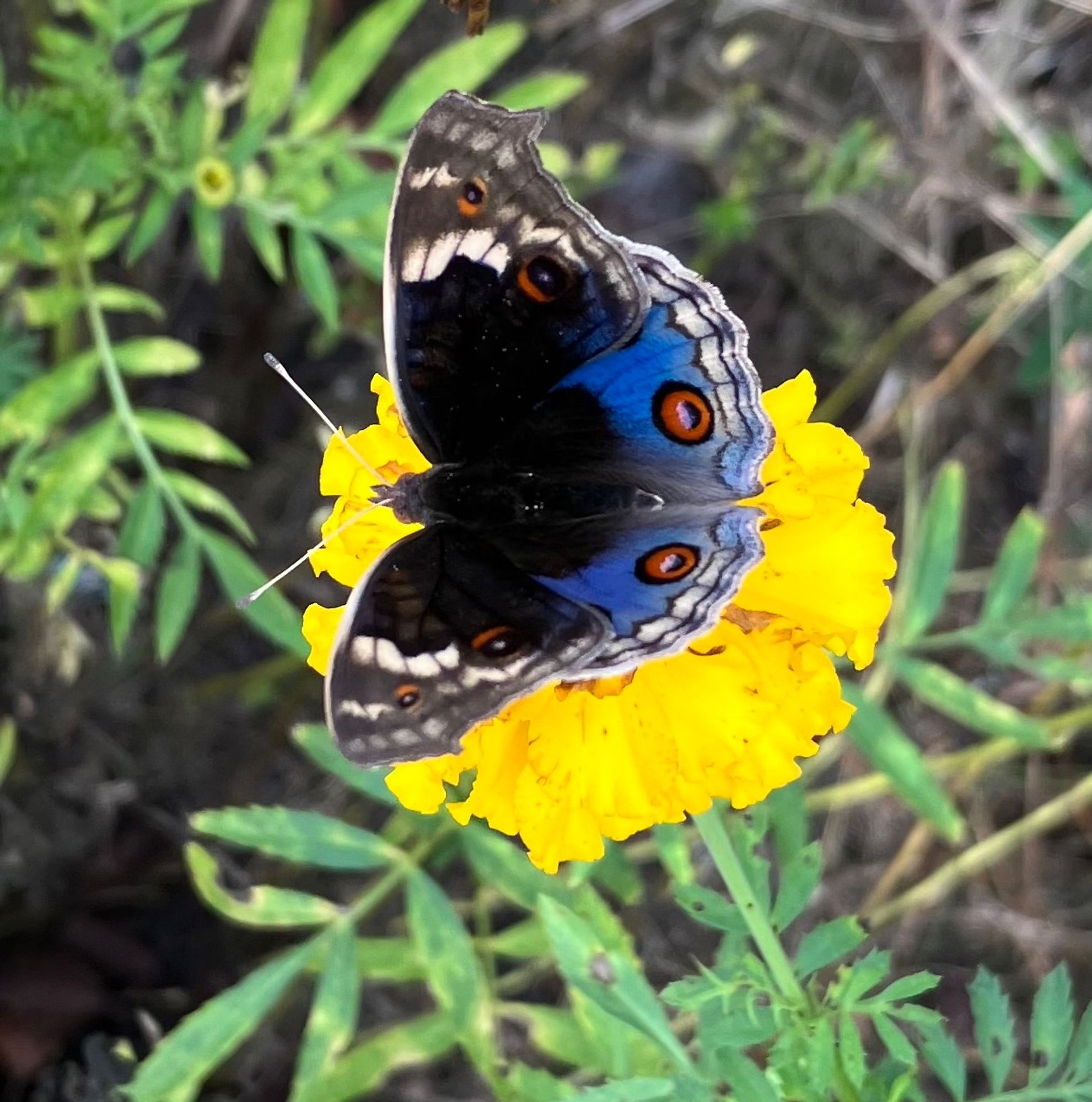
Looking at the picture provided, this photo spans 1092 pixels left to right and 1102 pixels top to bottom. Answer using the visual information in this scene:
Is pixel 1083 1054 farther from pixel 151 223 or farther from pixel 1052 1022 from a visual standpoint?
pixel 151 223

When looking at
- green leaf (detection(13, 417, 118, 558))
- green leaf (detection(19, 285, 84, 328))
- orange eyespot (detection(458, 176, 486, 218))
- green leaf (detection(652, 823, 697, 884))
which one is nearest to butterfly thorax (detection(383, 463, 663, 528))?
orange eyespot (detection(458, 176, 486, 218))

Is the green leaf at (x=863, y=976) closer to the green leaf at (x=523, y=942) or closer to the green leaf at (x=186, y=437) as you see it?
the green leaf at (x=523, y=942)

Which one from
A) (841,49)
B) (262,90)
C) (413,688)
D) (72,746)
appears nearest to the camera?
(413,688)

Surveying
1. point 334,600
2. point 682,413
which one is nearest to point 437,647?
point 682,413

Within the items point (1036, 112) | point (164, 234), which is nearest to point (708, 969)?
point (164, 234)

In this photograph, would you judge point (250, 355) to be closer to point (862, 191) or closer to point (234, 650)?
point (234, 650)

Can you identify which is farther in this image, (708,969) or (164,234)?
(164,234)

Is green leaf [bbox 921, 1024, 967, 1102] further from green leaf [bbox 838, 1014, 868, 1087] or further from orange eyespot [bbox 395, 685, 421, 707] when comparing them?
orange eyespot [bbox 395, 685, 421, 707]
